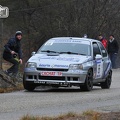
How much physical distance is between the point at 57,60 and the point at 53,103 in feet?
10.4

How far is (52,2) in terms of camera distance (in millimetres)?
42125

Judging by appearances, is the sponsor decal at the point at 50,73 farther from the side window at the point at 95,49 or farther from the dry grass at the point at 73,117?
the dry grass at the point at 73,117

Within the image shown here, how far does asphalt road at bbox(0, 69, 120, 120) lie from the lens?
11446mm

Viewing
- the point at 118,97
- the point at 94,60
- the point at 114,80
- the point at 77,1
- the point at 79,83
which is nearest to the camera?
the point at 118,97

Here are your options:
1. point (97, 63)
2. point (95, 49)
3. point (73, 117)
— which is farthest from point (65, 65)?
point (73, 117)

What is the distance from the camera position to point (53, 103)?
1310 centimetres

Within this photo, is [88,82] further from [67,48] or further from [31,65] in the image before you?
[31,65]

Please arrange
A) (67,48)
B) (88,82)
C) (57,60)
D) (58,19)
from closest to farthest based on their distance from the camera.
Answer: (57,60)
(88,82)
(67,48)
(58,19)

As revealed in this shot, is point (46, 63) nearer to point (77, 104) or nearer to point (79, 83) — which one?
point (79, 83)

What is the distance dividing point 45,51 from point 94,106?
4.81 meters

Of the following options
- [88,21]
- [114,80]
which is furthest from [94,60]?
[88,21]

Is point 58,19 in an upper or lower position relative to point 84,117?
lower

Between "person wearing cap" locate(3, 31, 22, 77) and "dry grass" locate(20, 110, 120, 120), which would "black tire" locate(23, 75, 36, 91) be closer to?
"person wearing cap" locate(3, 31, 22, 77)

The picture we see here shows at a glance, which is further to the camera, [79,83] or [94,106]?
[79,83]
